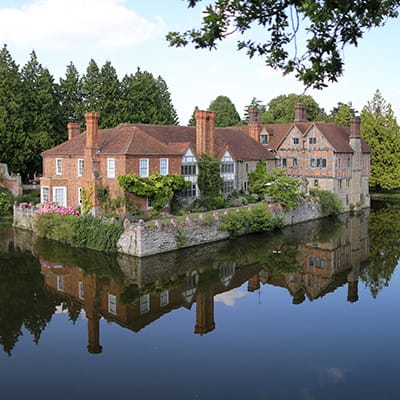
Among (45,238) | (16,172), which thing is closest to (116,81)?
(16,172)

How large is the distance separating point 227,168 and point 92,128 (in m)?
11.2

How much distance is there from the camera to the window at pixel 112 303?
17.6m

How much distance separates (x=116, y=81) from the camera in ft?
154

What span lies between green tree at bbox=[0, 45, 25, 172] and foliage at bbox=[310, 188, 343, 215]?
25.4 m

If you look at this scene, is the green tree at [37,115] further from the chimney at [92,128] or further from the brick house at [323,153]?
the brick house at [323,153]

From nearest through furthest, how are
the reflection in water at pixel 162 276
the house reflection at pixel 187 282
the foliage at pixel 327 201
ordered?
the reflection in water at pixel 162 276
the house reflection at pixel 187 282
the foliage at pixel 327 201

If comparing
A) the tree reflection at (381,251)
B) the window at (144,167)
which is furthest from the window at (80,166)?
the tree reflection at (381,251)

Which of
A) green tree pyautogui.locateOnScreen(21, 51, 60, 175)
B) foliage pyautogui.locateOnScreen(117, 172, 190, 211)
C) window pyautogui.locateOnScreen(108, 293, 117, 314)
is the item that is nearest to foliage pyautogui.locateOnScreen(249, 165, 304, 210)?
foliage pyautogui.locateOnScreen(117, 172, 190, 211)

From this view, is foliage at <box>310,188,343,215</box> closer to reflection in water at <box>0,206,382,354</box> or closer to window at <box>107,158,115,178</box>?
reflection in water at <box>0,206,382,354</box>

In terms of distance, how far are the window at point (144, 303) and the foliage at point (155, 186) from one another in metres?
10.0

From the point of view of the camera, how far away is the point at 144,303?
18.4 metres

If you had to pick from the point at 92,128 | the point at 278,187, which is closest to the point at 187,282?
→ the point at 92,128

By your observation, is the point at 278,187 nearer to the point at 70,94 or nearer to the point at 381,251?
the point at 381,251

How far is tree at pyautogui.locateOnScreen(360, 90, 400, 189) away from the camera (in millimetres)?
50406
